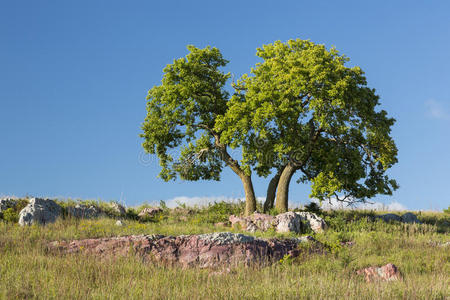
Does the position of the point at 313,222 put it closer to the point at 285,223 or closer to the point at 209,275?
the point at 285,223

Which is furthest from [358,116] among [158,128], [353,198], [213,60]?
[158,128]

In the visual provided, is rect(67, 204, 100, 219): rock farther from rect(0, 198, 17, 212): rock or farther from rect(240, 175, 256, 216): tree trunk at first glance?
rect(240, 175, 256, 216): tree trunk

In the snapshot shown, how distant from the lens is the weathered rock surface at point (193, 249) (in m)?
12.7

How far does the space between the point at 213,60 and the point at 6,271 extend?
20.4 meters

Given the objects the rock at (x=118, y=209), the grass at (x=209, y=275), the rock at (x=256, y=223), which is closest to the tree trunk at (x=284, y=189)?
the rock at (x=256, y=223)

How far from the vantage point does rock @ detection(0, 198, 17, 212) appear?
21.8 m

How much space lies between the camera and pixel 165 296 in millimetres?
8273

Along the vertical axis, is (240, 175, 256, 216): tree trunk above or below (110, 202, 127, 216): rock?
above

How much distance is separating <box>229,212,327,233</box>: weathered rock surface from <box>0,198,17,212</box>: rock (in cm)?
1186

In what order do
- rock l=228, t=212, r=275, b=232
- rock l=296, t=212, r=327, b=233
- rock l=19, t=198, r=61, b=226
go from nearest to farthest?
1. rock l=19, t=198, r=61, b=226
2. rock l=228, t=212, r=275, b=232
3. rock l=296, t=212, r=327, b=233

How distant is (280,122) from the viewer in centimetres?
2341

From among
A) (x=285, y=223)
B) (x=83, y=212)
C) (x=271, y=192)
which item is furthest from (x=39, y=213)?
(x=271, y=192)

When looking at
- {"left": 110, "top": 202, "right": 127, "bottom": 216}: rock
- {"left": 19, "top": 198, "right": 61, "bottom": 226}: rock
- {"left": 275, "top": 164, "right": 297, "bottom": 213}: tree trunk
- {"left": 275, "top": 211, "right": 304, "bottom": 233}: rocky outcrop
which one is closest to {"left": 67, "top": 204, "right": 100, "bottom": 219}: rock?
{"left": 19, "top": 198, "right": 61, "bottom": 226}: rock

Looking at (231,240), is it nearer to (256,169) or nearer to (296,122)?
(296,122)
